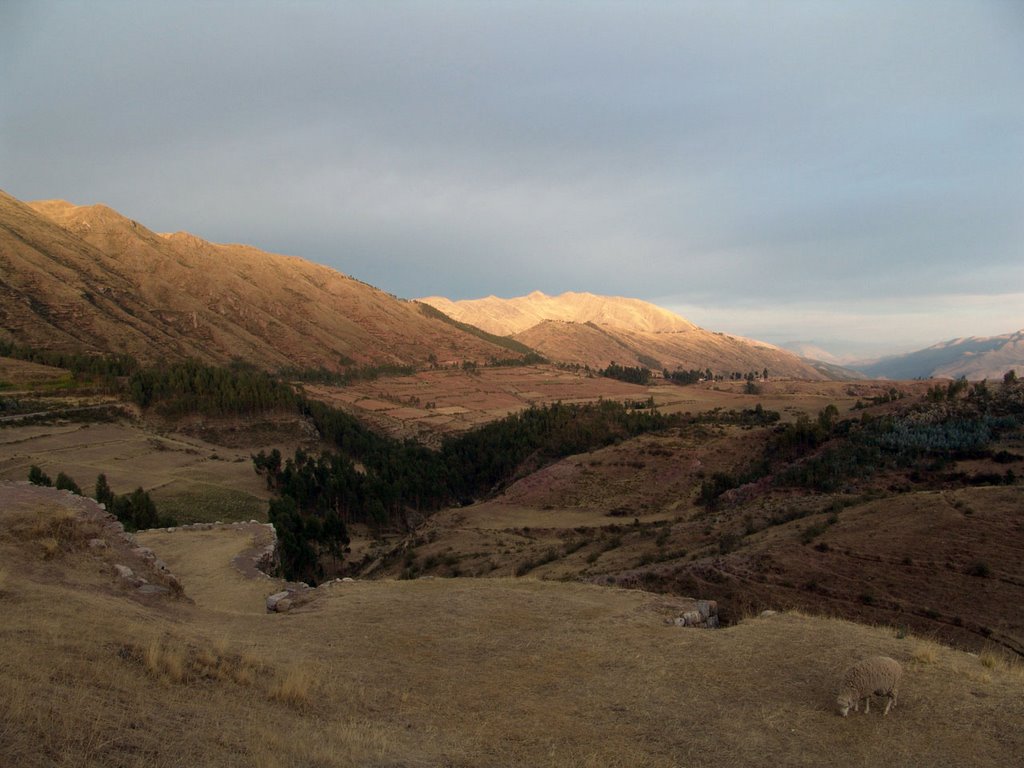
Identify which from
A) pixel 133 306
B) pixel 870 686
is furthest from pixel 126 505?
pixel 133 306

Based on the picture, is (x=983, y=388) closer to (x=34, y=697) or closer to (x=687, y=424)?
(x=687, y=424)

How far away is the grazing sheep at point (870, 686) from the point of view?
26.4ft

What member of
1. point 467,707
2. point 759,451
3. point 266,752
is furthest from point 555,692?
point 759,451

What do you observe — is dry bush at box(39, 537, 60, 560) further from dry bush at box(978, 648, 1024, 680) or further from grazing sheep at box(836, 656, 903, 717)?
dry bush at box(978, 648, 1024, 680)

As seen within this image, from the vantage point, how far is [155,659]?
25.5ft

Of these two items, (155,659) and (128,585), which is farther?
(128,585)

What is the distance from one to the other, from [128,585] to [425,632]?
23.3ft

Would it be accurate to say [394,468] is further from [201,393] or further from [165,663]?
[165,663]

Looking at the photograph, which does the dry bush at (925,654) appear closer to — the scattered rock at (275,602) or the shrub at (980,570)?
the shrub at (980,570)

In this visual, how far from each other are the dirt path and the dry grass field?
551cm

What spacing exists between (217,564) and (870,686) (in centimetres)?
2290

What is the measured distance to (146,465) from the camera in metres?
58.1

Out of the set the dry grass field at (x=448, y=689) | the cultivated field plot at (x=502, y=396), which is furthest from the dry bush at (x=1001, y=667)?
the cultivated field plot at (x=502, y=396)

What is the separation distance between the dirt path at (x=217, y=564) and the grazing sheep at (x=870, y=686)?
14.2 metres
